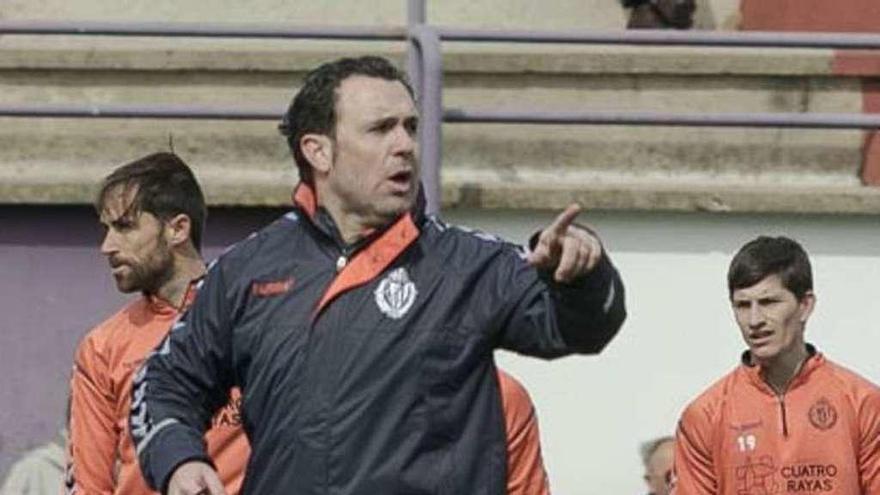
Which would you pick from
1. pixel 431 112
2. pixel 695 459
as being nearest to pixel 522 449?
pixel 695 459

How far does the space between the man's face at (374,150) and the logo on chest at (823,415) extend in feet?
8.70

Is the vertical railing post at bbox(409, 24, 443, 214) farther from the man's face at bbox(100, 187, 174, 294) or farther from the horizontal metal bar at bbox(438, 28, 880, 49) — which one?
the man's face at bbox(100, 187, 174, 294)

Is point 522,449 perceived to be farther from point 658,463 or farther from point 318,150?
point 658,463

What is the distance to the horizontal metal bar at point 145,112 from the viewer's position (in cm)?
919

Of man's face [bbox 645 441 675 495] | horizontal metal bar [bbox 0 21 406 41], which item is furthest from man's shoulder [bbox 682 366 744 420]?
horizontal metal bar [bbox 0 21 406 41]

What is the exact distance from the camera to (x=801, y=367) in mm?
7941

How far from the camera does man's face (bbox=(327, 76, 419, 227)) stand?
542 centimetres

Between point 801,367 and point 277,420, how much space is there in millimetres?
2897

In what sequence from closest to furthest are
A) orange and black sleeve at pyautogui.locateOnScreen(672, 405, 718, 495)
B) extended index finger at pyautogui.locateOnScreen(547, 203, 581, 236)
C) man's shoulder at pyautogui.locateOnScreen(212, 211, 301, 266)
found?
extended index finger at pyautogui.locateOnScreen(547, 203, 581, 236) < man's shoulder at pyautogui.locateOnScreen(212, 211, 301, 266) < orange and black sleeve at pyautogui.locateOnScreen(672, 405, 718, 495)

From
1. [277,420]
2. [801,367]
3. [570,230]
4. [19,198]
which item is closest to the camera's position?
[570,230]

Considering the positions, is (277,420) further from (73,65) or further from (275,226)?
(73,65)

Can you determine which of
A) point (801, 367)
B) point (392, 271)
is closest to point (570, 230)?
point (392, 271)

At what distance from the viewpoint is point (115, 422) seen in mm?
6957

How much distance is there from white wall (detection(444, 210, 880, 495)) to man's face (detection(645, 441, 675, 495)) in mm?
172
